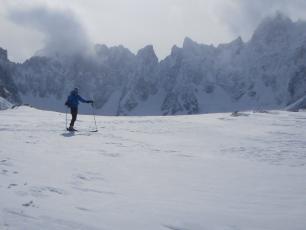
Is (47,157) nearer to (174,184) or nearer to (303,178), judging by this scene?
(174,184)

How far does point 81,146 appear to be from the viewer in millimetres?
17812

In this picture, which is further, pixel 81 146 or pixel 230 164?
pixel 81 146

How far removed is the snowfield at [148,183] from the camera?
9.00 meters

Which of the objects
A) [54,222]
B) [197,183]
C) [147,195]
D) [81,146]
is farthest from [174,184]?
[81,146]

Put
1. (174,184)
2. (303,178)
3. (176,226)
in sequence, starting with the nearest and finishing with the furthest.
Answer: (176,226)
(174,184)
(303,178)

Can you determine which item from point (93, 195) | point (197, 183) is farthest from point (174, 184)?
point (93, 195)

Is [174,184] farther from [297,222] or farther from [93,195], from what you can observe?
[297,222]

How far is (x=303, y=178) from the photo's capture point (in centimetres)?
1374

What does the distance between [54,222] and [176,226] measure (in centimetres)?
208

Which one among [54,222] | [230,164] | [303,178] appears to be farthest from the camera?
[230,164]

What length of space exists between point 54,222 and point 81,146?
963cm

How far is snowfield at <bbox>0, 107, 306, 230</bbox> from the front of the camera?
9.00 meters

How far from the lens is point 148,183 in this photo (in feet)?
40.0

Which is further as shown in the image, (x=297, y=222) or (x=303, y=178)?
(x=303, y=178)
